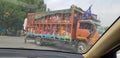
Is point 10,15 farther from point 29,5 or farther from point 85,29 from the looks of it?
point 85,29

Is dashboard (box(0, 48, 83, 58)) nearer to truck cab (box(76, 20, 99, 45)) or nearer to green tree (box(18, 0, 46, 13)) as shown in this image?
green tree (box(18, 0, 46, 13))

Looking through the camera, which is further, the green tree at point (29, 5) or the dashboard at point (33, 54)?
the green tree at point (29, 5)

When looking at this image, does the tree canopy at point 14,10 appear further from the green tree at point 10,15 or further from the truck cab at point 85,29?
the truck cab at point 85,29

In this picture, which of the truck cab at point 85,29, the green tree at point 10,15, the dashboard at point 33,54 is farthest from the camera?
the truck cab at point 85,29

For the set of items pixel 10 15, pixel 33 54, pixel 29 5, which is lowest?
pixel 33 54

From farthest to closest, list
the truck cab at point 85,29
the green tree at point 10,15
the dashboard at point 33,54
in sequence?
1. the truck cab at point 85,29
2. the green tree at point 10,15
3. the dashboard at point 33,54

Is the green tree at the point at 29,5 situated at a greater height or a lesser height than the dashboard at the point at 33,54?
greater

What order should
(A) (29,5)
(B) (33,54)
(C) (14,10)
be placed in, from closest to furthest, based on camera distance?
(B) (33,54), (A) (29,5), (C) (14,10)

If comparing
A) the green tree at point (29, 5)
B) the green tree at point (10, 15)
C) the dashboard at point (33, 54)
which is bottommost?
the dashboard at point (33, 54)

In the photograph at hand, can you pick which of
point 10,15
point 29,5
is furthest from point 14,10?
point 29,5

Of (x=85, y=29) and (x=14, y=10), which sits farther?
(x=85, y=29)

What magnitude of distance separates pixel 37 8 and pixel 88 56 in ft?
7.30

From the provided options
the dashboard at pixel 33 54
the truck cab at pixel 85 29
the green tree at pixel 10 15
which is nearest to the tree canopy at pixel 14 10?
the green tree at pixel 10 15

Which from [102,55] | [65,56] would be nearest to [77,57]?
[65,56]
